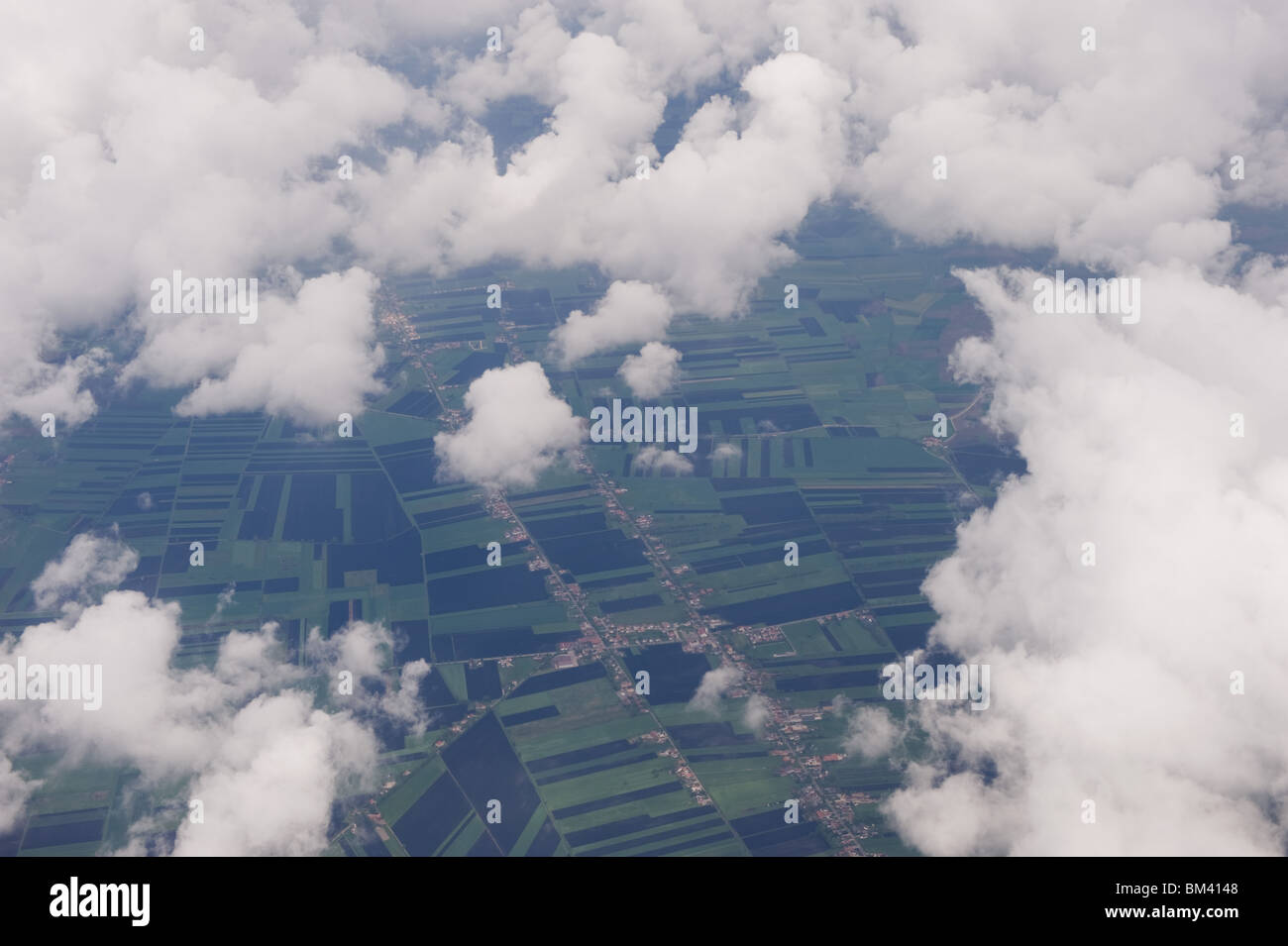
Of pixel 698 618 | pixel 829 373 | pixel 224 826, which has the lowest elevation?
pixel 224 826

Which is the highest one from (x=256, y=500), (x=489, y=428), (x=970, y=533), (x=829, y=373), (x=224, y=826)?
(x=829, y=373)

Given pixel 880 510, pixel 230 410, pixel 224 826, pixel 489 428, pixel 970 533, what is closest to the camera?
pixel 224 826

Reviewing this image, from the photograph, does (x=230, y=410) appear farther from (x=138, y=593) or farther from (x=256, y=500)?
(x=138, y=593)

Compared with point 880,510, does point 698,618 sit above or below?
below

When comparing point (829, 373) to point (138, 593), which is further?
point (829, 373)
